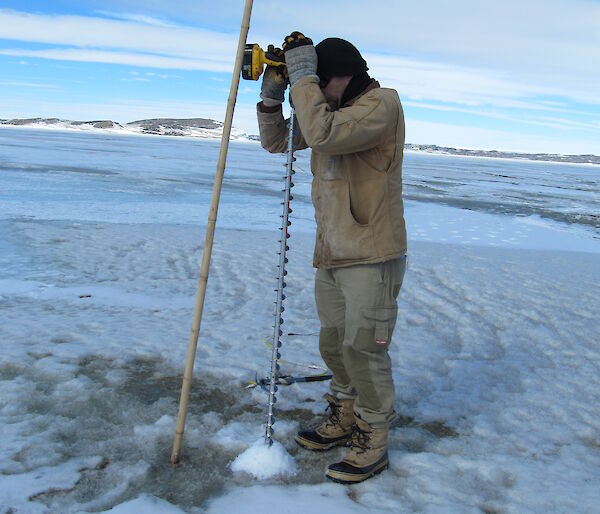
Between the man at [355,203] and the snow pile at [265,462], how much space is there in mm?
215

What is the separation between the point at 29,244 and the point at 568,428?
23.6ft

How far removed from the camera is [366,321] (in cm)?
277

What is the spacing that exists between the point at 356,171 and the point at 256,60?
0.68 meters

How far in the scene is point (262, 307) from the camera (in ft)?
19.7

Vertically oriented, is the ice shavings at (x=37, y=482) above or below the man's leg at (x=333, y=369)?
below

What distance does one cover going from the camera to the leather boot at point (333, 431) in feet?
10.5

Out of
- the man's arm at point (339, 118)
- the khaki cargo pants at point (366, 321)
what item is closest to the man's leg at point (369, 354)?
the khaki cargo pants at point (366, 321)

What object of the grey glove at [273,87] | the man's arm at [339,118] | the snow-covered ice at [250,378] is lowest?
the snow-covered ice at [250,378]

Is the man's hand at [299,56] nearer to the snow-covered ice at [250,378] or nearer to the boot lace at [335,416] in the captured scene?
the boot lace at [335,416]

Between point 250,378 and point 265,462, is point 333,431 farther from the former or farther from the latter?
point 250,378

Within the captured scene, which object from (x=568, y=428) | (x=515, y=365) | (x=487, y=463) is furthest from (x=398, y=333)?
(x=487, y=463)

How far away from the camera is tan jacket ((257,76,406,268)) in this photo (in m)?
2.57

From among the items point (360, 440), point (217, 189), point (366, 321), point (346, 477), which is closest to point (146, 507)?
point (346, 477)

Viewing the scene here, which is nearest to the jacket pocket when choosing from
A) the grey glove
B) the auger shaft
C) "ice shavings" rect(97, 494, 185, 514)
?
the auger shaft
